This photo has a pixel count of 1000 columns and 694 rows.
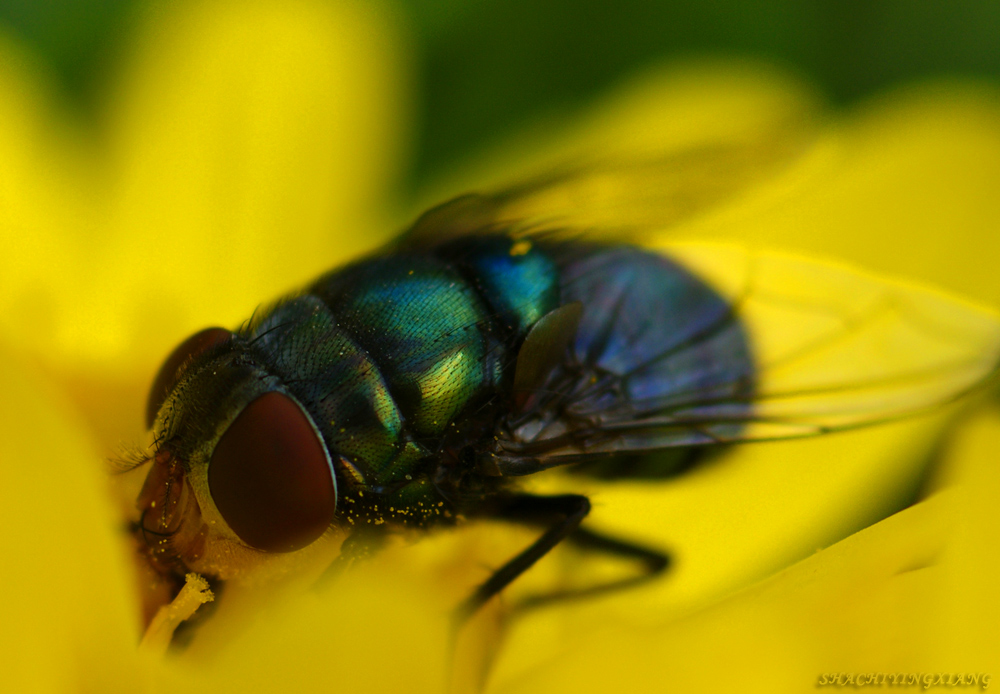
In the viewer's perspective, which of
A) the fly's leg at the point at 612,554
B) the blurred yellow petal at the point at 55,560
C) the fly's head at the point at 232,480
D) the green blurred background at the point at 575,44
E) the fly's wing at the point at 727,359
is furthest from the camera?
the green blurred background at the point at 575,44

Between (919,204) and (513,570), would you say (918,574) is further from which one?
(919,204)

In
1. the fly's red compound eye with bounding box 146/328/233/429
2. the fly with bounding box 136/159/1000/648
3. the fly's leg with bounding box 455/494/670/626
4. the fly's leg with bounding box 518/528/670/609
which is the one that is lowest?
the fly's leg with bounding box 518/528/670/609

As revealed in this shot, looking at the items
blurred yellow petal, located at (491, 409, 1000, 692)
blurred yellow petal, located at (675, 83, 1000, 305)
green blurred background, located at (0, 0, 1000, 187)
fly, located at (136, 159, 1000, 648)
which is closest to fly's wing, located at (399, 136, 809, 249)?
fly, located at (136, 159, 1000, 648)

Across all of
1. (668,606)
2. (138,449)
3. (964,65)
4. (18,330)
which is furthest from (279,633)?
(964,65)

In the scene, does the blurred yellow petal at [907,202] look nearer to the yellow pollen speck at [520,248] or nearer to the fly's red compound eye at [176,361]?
the yellow pollen speck at [520,248]

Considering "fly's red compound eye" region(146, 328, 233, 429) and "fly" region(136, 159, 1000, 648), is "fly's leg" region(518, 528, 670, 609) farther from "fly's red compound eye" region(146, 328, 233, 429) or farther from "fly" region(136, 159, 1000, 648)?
"fly's red compound eye" region(146, 328, 233, 429)

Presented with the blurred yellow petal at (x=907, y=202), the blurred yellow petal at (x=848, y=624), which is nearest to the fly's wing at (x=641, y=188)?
the blurred yellow petal at (x=907, y=202)

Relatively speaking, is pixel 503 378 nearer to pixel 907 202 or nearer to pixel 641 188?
pixel 641 188
